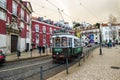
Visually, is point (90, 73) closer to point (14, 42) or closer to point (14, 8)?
point (14, 42)

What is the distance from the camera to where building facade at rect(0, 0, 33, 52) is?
74.2 ft

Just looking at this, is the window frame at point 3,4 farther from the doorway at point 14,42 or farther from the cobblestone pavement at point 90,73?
the cobblestone pavement at point 90,73

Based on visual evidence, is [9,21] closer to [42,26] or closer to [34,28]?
[34,28]

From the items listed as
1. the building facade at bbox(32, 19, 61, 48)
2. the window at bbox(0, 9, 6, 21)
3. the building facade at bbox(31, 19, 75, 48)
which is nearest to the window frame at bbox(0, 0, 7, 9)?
the window at bbox(0, 9, 6, 21)

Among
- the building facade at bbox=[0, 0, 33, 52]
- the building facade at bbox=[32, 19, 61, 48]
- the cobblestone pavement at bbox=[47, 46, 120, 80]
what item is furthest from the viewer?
the building facade at bbox=[32, 19, 61, 48]

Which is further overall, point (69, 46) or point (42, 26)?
point (42, 26)

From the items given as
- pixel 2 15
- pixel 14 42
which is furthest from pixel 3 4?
pixel 14 42

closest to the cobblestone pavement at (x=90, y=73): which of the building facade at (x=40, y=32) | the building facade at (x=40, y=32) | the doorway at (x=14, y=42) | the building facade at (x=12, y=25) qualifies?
the building facade at (x=12, y=25)

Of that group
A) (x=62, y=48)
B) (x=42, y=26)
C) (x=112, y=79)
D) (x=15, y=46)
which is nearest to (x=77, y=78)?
(x=112, y=79)

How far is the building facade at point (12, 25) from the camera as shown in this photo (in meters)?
22.6

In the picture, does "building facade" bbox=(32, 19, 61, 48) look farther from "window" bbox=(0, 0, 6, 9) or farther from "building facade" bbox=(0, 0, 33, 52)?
"window" bbox=(0, 0, 6, 9)

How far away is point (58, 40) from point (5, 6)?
12.2 metres

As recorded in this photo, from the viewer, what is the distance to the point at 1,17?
72.6 ft

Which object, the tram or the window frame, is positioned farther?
the window frame
